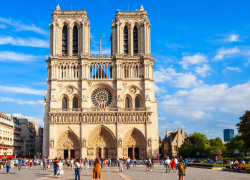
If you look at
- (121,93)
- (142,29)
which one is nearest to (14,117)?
(121,93)

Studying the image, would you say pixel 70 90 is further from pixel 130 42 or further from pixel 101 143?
pixel 130 42

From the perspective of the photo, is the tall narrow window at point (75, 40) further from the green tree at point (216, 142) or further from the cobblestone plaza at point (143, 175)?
the green tree at point (216, 142)

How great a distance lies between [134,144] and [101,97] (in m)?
9.80

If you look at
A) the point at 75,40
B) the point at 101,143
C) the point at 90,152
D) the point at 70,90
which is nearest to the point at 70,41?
the point at 75,40

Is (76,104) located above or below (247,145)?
above

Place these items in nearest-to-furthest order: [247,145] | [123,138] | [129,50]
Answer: [247,145]
[123,138]
[129,50]

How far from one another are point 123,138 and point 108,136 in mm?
2637

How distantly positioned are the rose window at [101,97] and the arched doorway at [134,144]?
265 inches

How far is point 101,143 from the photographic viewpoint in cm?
5412

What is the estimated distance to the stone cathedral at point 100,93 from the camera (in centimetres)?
5300

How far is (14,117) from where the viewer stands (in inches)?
2808

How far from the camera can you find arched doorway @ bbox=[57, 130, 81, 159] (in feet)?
174

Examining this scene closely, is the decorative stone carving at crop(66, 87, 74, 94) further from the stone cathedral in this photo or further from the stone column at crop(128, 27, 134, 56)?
the stone column at crop(128, 27, 134, 56)

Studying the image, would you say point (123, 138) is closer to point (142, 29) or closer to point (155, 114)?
point (155, 114)
